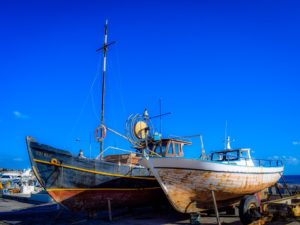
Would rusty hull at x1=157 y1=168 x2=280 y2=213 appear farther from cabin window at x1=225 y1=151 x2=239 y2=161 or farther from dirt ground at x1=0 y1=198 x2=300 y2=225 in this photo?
cabin window at x1=225 y1=151 x2=239 y2=161

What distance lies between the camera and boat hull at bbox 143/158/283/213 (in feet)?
38.8

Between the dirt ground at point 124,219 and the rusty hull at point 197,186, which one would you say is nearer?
the rusty hull at point 197,186

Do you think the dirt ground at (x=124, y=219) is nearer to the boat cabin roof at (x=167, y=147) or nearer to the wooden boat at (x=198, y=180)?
the wooden boat at (x=198, y=180)

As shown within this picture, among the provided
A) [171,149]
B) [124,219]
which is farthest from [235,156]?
[124,219]

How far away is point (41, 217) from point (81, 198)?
144 inches

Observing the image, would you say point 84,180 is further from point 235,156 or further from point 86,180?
point 235,156

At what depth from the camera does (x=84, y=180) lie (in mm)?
13914

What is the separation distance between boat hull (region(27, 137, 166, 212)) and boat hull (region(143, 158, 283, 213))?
9.11 ft

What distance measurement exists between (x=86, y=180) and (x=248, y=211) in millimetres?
6850

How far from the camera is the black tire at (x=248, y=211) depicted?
36.1ft

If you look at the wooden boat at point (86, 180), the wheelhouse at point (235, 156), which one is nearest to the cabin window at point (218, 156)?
the wheelhouse at point (235, 156)

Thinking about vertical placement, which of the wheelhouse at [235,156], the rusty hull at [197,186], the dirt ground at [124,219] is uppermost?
the wheelhouse at [235,156]

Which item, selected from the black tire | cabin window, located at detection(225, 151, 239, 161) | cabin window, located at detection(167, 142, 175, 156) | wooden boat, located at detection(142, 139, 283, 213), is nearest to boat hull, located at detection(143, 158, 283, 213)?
wooden boat, located at detection(142, 139, 283, 213)

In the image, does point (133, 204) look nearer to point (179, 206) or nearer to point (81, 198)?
point (81, 198)
